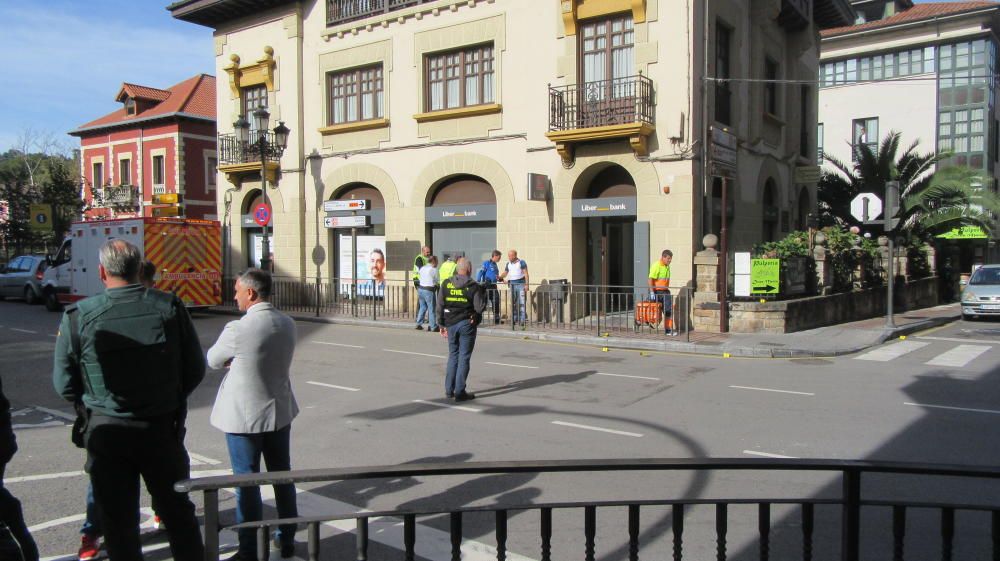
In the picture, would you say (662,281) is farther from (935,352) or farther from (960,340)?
(960,340)

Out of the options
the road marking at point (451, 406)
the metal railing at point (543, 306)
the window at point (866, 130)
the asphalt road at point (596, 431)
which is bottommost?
the asphalt road at point (596, 431)

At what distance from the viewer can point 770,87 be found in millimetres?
22000

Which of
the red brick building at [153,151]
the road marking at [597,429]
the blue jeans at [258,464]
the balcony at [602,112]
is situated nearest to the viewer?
the blue jeans at [258,464]

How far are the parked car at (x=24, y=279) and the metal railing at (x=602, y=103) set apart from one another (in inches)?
686

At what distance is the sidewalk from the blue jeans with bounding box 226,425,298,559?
10.7m

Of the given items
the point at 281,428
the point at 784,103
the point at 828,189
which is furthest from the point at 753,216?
the point at 281,428

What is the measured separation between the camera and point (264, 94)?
24.6 m

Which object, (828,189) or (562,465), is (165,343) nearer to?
(562,465)

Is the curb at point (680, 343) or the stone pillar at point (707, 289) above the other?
the stone pillar at point (707, 289)

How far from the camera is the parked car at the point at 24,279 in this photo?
24922 mm

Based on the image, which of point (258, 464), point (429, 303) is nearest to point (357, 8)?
point (429, 303)

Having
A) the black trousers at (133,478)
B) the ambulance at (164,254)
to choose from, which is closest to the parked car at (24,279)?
the ambulance at (164,254)

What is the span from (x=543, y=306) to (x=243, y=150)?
38.7 ft

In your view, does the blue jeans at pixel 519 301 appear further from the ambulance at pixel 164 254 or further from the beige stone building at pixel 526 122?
the ambulance at pixel 164 254
